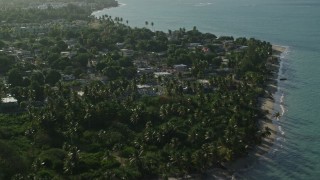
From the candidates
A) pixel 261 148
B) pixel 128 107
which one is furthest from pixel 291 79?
pixel 128 107

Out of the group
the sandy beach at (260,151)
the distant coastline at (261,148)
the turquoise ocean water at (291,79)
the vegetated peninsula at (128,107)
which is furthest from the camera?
the turquoise ocean water at (291,79)

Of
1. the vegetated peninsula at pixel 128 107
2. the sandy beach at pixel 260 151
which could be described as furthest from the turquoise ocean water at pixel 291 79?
the vegetated peninsula at pixel 128 107

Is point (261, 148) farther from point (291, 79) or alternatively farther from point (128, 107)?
point (291, 79)

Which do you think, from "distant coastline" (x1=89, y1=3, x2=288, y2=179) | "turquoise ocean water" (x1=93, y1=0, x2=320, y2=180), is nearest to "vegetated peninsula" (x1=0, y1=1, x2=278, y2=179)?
"distant coastline" (x1=89, y1=3, x2=288, y2=179)

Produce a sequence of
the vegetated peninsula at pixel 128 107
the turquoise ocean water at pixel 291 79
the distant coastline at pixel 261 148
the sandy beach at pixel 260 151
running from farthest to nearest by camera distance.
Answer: the turquoise ocean water at pixel 291 79
the distant coastline at pixel 261 148
the sandy beach at pixel 260 151
the vegetated peninsula at pixel 128 107

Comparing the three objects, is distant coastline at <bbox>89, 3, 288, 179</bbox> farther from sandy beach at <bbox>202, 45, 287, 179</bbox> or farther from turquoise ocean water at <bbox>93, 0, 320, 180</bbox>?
turquoise ocean water at <bbox>93, 0, 320, 180</bbox>

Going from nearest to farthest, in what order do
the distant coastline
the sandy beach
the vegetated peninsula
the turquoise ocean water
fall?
the vegetated peninsula → the sandy beach → the distant coastline → the turquoise ocean water

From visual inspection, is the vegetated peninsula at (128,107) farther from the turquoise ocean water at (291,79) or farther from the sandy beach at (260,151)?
the turquoise ocean water at (291,79)

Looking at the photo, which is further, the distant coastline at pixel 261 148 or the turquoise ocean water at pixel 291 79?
the turquoise ocean water at pixel 291 79
